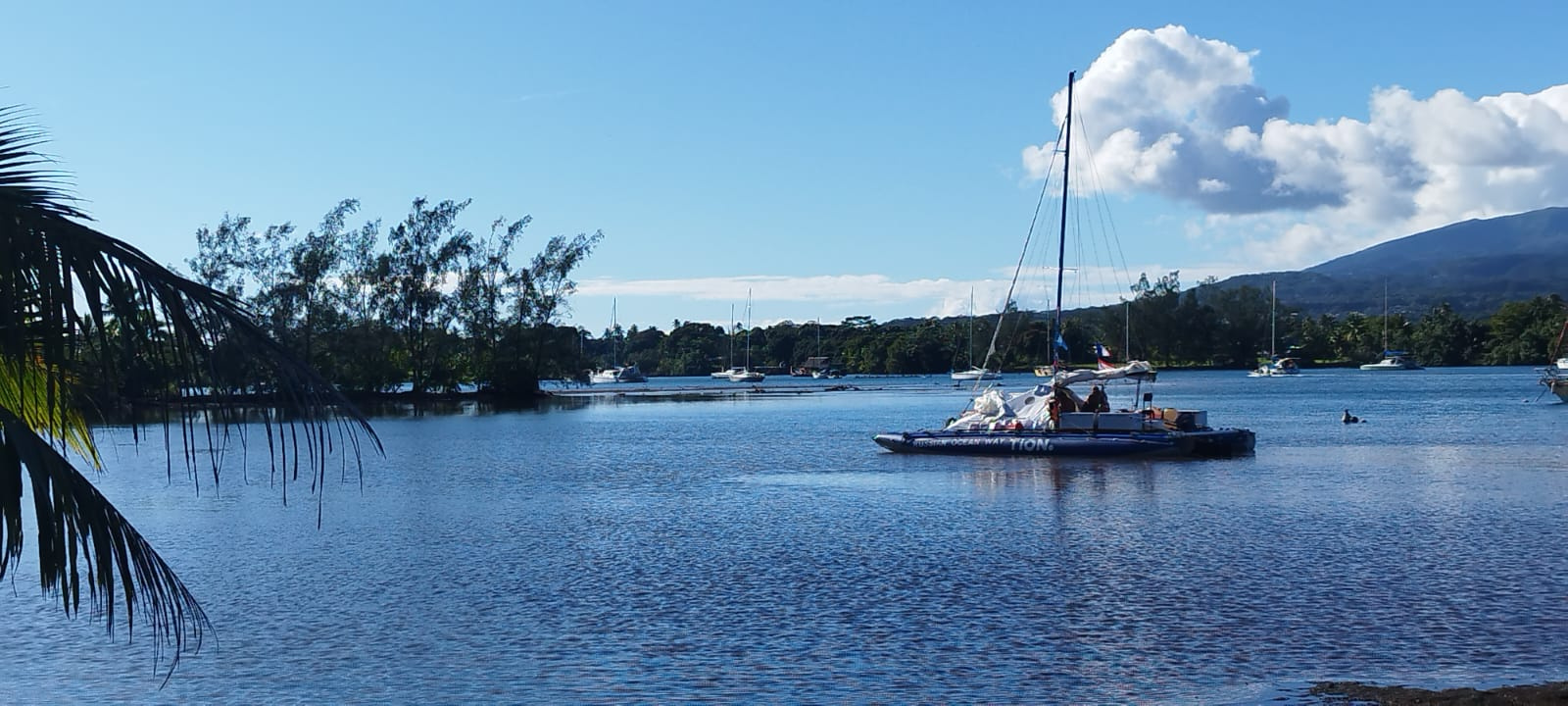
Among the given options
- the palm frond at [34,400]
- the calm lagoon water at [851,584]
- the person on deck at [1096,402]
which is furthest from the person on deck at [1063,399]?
the palm frond at [34,400]

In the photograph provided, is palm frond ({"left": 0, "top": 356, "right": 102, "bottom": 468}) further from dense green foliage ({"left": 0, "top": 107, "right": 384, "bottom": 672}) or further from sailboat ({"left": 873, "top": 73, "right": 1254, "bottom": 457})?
sailboat ({"left": 873, "top": 73, "right": 1254, "bottom": 457})

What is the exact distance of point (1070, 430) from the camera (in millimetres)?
50156

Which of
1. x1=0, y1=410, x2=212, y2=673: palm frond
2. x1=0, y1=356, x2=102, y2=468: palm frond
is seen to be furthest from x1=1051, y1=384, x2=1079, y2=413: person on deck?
x1=0, y1=410, x2=212, y2=673: palm frond

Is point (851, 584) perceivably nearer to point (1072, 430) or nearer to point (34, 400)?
point (34, 400)

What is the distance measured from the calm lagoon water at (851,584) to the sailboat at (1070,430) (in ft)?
3.03

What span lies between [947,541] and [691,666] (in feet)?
41.0

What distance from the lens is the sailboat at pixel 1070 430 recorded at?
48.4 metres

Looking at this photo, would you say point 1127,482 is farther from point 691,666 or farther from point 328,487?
point 691,666

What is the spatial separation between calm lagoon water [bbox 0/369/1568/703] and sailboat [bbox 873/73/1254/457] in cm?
92

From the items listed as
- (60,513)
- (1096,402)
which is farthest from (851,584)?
(1096,402)

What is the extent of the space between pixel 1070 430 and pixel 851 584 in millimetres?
28403

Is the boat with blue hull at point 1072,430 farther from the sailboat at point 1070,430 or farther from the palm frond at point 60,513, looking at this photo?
the palm frond at point 60,513

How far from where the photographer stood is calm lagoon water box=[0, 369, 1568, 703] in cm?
1653

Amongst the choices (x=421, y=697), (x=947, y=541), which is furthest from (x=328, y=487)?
(x=421, y=697)
